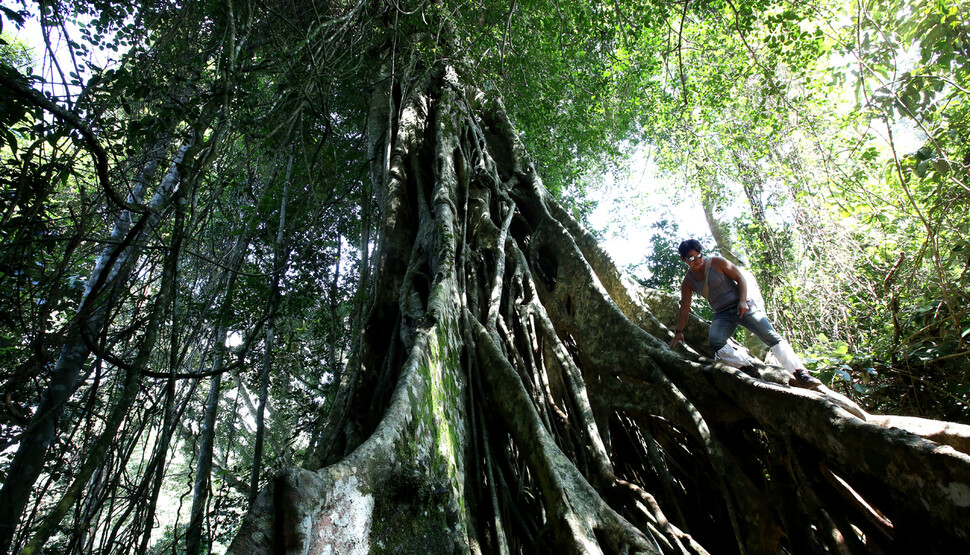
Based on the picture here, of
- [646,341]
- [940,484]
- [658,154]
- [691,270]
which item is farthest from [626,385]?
[658,154]

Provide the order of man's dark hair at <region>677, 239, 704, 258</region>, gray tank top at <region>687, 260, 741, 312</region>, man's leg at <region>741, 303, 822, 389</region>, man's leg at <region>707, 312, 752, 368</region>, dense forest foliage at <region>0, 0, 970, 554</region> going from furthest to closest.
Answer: man's dark hair at <region>677, 239, 704, 258</region>, gray tank top at <region>687, 260, 741, 312</region>, man's leg at <region>707, 312, 752, 368</region>, man's leg at <region>741, 303, 822, 389</region>, dense forest foliage at <region>0, 0, 970, 554</region>

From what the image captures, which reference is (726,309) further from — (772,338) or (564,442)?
(564,442)

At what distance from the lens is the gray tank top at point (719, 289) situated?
290cm

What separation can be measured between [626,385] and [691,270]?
38.9 inches

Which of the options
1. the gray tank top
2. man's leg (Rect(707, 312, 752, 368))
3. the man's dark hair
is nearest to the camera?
man's leg (Rect(707, 312, 752, 368))

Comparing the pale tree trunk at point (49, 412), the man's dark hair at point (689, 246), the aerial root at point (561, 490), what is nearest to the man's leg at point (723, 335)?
the man's dark hair at point (689, 246)

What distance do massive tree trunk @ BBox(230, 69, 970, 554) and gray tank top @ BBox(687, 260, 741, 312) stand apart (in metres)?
0.22

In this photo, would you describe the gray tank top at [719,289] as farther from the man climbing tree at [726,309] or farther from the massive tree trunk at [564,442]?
the massive tree trunk at [564,442]

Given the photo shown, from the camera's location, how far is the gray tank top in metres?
2.90

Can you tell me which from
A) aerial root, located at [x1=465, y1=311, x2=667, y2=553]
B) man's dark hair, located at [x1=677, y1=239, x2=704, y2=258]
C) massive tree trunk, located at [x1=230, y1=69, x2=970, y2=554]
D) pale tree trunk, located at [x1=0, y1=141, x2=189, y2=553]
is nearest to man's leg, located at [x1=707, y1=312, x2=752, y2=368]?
massive tree trunk, located at [x1=230, y1=69, x2=970, y2=554]

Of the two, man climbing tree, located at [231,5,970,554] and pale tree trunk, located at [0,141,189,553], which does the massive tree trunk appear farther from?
pale tree trunk, located at [0,141,189,553]

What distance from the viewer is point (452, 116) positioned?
4.43 m

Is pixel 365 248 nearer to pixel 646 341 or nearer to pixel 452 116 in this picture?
pixel 452 116

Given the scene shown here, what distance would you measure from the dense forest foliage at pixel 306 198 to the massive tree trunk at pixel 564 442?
20.3 inches
